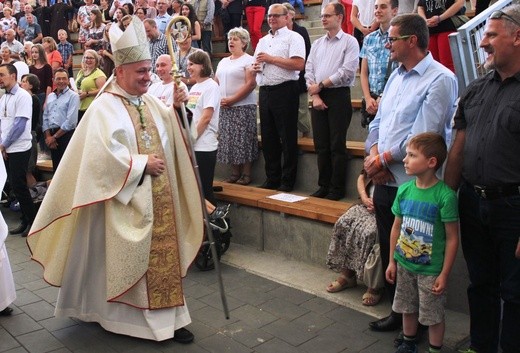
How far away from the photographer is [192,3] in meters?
10.7

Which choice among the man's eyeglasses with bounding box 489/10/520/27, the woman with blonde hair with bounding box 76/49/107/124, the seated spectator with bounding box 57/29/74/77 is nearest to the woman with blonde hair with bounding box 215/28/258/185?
the woman with blonde hair with bounding box 76/49/107/124

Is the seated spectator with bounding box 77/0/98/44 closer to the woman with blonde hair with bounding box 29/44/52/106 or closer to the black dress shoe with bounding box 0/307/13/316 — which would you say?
the woman with blonde hair with bounding box 29/44/52/106

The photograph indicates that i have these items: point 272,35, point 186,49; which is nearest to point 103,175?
point 272,35

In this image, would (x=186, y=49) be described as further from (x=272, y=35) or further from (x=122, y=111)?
(x=122, y=111)

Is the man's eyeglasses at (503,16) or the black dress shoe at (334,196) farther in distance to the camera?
the black dress shoe at (334,196)

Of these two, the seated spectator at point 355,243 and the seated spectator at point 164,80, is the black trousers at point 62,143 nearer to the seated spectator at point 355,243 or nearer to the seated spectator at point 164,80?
the seated spectator at point 164,80

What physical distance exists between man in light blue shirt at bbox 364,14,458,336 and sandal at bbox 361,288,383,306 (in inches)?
28.2

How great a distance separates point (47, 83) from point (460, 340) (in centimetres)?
848

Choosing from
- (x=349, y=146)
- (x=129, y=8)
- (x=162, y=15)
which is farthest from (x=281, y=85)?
(x=129, y=8)

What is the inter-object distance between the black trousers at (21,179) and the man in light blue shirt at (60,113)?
0.69 metres

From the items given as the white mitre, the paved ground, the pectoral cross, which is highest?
the white mitre

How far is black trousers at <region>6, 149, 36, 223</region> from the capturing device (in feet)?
24.7

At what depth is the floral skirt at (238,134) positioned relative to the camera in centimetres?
700

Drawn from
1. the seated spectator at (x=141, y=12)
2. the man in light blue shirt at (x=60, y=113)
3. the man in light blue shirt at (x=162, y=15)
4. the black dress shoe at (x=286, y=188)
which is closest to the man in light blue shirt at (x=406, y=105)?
the black dress shoe at (x=286, y=188)
